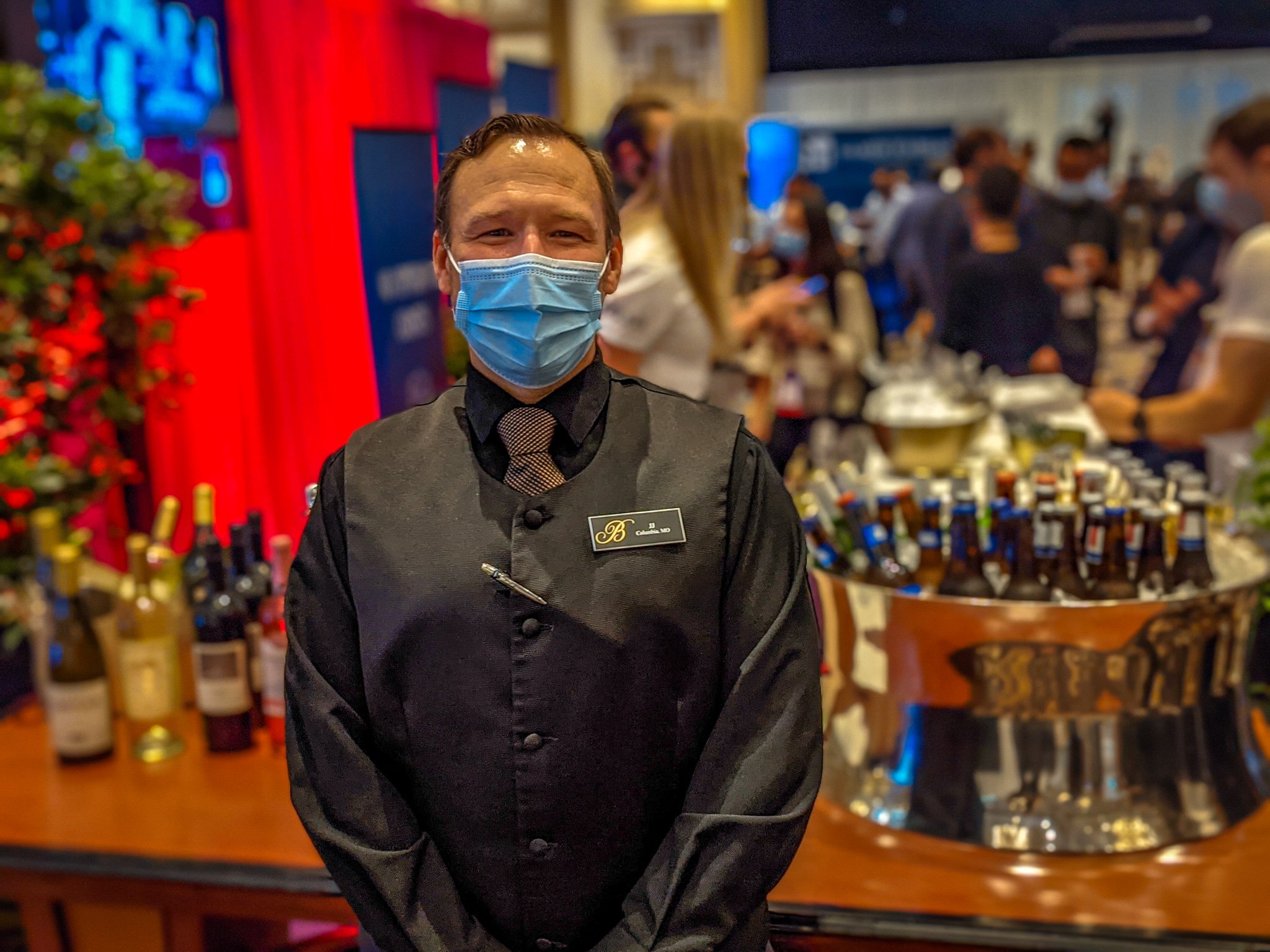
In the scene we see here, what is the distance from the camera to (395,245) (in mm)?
1862

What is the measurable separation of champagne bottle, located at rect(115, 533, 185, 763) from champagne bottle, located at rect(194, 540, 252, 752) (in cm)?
8

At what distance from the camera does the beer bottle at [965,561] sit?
5.51 feet

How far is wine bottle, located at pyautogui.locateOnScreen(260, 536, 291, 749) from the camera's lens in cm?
187

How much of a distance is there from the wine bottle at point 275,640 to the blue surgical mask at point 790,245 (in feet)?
10.8

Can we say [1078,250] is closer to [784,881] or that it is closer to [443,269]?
[784,881]

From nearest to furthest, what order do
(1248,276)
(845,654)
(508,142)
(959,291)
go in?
(508,142)
(845,654)
(1248,276)
(959,291)

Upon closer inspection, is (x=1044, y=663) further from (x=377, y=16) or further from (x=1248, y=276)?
(x=377, y=16)

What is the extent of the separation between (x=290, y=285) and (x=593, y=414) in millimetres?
1826

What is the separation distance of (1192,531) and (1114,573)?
0.13 m

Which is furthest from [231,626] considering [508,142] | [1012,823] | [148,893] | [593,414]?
[1012,823]

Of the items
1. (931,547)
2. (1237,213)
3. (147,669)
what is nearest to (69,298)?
(147,669)

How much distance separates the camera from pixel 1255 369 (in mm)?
2773

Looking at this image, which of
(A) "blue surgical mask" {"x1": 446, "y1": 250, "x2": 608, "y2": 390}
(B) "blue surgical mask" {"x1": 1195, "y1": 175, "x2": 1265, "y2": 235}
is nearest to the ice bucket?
(A) "blue surgical mask" {"x1": 446, "y1": 250, "x2": 608, "y2": 390}

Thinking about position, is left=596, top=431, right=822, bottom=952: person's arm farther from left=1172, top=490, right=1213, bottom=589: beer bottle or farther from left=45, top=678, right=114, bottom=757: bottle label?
left=45, top=678, right=114, bottom=757: bottle label
